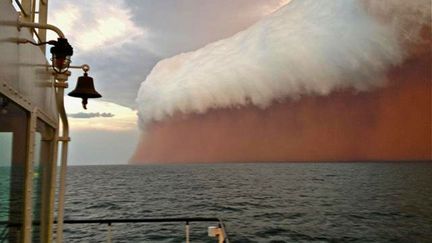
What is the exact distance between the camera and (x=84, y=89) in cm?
426

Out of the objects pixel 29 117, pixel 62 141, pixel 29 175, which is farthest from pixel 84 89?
pixel 29 175

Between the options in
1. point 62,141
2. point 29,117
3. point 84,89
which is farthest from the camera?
point 62,141

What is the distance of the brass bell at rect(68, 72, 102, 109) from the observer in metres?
4.24

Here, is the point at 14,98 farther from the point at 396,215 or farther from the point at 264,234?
the point at 396,215

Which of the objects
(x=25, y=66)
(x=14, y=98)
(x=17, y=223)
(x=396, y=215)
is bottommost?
(x=396, y=215)

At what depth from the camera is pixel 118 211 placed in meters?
48.8

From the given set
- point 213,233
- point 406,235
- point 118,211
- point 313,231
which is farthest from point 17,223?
point 118,211

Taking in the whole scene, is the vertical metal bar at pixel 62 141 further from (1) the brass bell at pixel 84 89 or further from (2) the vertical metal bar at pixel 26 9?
(2) the vertical metal bar at pixel 26 9

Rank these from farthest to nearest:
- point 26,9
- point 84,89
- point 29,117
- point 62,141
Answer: point 62,141, point 84,89, point 26,9, point 29,117

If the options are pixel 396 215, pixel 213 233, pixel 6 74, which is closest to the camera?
pixel 6 74

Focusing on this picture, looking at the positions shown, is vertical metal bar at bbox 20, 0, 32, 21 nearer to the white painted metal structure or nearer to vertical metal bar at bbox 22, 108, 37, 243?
the white painted metal structure

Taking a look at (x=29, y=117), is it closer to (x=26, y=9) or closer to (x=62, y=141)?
(x=26, y=9)

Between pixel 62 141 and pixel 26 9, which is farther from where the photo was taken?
pixel 62 141

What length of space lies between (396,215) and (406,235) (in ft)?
49.9
